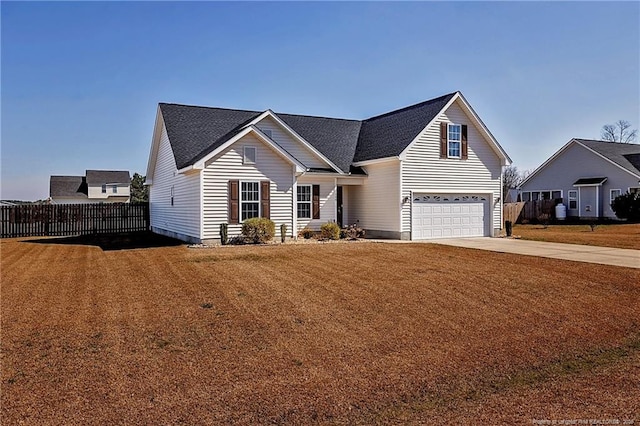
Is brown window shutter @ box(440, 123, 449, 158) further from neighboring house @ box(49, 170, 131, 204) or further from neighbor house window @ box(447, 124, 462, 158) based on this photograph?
neighboring house @ box(49, 170, 131, 204)

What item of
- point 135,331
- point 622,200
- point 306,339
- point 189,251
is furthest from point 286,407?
point 622,200

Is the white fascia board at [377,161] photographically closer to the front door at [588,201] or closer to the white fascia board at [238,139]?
the white fascia board at [238,139]

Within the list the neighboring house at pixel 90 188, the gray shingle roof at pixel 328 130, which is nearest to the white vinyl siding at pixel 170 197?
the gray shingle roof at pixel 328 130

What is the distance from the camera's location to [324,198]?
2061 cm

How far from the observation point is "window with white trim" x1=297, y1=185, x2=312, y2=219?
20031 mm

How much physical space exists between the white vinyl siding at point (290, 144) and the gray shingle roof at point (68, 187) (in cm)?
4557

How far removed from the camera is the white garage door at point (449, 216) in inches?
800

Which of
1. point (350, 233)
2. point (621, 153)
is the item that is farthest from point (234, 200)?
point (621, 153)

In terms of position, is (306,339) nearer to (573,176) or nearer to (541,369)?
(541,369)

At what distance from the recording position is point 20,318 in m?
7.38

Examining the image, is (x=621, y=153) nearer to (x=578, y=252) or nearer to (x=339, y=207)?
(x=578, y=252)

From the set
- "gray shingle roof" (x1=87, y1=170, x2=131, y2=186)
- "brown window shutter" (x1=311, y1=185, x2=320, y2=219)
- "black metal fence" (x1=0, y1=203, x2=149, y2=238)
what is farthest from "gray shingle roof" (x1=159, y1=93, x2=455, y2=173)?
"gray shingle roof" (x1=87, y1=170, x2=131, y2=186)

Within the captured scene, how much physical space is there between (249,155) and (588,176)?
2950 centimetres

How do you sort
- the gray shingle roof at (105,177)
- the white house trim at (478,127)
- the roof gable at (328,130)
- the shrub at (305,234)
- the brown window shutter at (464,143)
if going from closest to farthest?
the shrub at (305,234) < the white house trim at (478,127) < the roof gable at (328,130) < the brown window shutter at (464,143) < the gray shingle roof at (105,177)
